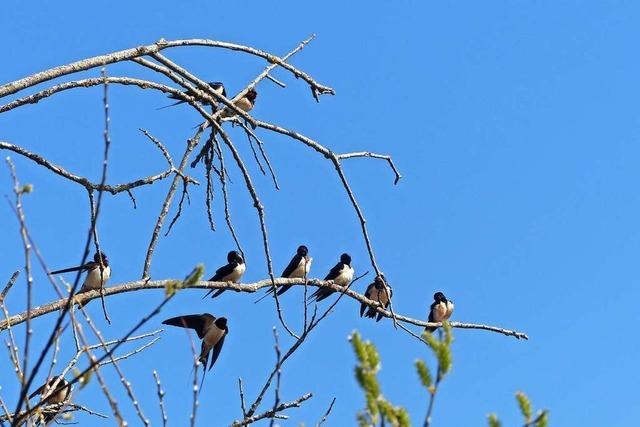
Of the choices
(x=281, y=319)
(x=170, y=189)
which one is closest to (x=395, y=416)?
(x=281, y=319)

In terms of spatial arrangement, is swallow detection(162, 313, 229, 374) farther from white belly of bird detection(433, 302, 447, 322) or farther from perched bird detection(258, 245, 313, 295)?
white belly of bird detection(433, 302, 447, 322)

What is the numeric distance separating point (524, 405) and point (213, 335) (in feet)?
22.0

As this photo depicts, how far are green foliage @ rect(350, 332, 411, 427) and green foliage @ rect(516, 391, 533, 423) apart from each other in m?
0.20

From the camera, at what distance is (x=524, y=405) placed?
1958 millimetres

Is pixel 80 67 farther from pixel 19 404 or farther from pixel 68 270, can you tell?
pixel 68 270

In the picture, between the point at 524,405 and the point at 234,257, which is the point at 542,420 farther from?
the point at 234,257

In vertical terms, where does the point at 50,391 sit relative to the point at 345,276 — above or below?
below

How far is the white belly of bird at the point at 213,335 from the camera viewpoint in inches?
331

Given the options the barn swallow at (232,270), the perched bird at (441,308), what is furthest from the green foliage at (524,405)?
the perched bird at (441,308)

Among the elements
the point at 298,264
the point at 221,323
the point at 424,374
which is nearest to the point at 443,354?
the point at 424,374

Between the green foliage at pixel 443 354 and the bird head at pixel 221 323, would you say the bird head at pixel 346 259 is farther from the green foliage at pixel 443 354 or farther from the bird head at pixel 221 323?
the green foliage at pixel 443 354

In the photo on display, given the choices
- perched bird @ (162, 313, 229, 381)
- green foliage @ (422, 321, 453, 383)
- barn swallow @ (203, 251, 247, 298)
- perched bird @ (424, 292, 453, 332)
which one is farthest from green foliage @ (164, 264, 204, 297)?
perched bird @ (424, 292, 453, 332)

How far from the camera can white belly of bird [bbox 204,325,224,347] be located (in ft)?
27.6

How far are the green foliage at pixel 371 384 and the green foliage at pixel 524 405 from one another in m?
0.20
